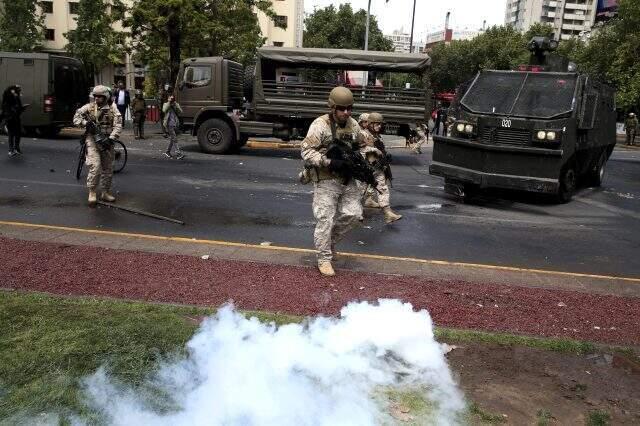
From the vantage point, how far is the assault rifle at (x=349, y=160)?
5172 millimetres

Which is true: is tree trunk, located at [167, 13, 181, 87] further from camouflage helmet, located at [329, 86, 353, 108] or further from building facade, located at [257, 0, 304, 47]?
building facade, located at [257, 0, 304, 47]

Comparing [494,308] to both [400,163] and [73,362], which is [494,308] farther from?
[400,163]

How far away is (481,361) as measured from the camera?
375cm

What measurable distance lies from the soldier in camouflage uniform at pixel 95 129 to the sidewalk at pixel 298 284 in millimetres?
1897

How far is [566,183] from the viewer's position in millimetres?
10172

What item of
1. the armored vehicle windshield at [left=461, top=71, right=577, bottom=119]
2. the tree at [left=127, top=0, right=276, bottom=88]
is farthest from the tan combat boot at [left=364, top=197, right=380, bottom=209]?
the tree at [left=127, top=0, right=276, bottom=88]

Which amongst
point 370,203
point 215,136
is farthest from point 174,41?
point 370,203

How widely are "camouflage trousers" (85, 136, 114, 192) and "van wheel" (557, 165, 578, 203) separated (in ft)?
24.0

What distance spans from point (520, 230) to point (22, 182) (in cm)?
810

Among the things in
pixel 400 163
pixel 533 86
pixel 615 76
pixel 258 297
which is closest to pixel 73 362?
pixel 258 297

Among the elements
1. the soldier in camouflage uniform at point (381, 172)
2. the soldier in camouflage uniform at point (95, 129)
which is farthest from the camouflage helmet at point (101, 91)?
the soldier in camouflage uniform at point (381, 172)

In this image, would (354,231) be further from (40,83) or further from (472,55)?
(472,55)

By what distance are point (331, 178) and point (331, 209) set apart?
0.97ft

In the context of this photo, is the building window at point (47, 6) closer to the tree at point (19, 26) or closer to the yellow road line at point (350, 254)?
the tree at point (19, 26)
